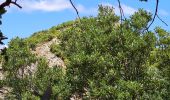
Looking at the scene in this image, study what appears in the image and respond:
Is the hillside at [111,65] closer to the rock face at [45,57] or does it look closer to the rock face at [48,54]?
the rock face at [45,57]

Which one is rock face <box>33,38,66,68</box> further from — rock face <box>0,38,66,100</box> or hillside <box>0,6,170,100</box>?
hillside <box>0,6,170,100</box>

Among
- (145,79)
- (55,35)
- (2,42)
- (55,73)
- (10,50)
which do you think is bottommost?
(2,42)

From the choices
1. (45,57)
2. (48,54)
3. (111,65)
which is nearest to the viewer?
(111,65)

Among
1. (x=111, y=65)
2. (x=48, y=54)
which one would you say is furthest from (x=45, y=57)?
(x=111, y=65)

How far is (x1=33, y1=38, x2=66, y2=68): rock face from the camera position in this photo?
101 m

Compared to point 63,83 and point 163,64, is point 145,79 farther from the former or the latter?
point 63,83

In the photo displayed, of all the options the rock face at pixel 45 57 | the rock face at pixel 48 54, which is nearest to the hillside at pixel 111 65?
the rock face at pixel 45 57

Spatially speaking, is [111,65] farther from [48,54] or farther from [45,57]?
[48,54]

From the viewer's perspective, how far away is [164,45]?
77125mm

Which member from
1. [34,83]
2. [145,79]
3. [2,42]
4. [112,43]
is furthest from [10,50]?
[2,42]

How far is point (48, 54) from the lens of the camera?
4082 inches

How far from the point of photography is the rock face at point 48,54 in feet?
330

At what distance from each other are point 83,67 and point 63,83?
460 centimetres

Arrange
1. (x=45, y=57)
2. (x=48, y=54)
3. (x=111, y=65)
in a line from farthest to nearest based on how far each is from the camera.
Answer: (x=48, y=54) → (x=45, y=57) → (x=111, y=65)
